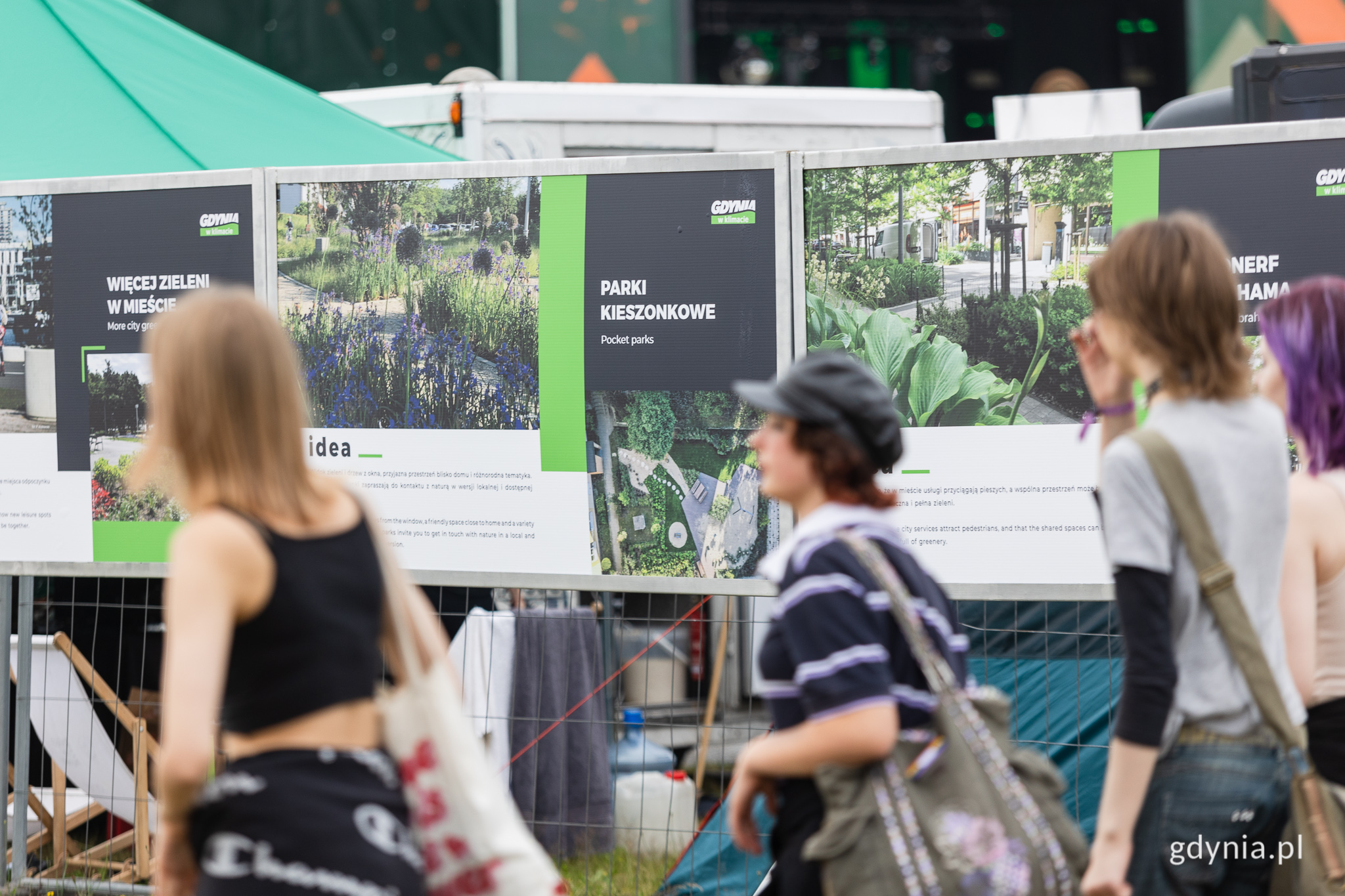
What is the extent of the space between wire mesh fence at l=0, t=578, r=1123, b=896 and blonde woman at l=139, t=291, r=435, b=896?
2312 millimetres

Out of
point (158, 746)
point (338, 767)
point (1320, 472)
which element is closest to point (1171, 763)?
point (1320, 472)

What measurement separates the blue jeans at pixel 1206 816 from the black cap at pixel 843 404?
0.68 m

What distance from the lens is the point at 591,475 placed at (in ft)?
12.5

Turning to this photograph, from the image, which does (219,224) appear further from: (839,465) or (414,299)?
(839,465)

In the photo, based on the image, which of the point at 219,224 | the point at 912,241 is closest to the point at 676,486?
the point at 912,241

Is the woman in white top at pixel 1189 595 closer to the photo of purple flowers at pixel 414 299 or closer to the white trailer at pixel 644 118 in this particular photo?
the photo of purple flowers at pixel 414 299

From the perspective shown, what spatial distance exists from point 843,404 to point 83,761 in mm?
3889

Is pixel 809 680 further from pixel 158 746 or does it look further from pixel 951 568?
pixel 158 746

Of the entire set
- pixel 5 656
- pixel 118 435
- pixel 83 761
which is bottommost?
pixel 83 761

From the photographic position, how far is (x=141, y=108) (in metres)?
5.16

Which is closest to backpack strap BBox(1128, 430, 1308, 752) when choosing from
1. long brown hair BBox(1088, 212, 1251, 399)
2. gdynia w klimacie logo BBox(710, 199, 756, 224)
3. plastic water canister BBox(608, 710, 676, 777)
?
long brown hair BBox(1088, 212, 1251, 399)

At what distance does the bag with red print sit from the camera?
1.94m

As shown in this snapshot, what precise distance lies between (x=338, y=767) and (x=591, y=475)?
205cm

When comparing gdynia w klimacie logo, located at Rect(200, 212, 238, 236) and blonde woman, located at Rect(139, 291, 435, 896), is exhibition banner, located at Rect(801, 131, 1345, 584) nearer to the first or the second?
gdynia w klimacie logo, located at Rect(200, 212, 238, 236)
